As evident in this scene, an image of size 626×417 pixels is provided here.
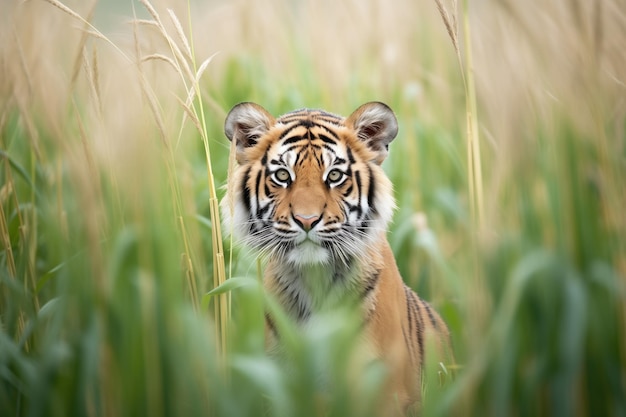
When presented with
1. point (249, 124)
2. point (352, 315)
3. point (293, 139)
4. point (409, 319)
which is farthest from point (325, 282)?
point (352, 315)

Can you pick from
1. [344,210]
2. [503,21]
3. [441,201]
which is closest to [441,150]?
[441,201]

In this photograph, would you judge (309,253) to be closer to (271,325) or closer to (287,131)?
(271,325)

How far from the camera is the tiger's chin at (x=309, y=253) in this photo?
3.23 metres

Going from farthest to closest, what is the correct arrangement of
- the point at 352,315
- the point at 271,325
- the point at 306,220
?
the point at 271,325 → the point at 306,220 → the point at 352,315

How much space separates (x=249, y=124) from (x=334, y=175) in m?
0.49

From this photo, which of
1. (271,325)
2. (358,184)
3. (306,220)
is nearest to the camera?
(306,220)

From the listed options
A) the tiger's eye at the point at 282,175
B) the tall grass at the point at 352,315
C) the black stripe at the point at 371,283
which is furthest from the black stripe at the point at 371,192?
the tall grass at the point at 352,315

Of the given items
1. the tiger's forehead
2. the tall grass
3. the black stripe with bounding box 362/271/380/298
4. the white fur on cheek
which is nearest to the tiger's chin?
the white fur on cheek

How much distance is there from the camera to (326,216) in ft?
10.5

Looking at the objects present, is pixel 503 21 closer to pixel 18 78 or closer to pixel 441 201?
pixel 18 78

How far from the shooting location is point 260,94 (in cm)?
551

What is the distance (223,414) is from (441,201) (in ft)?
8.96

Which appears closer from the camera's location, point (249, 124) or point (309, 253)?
point (309, 253)

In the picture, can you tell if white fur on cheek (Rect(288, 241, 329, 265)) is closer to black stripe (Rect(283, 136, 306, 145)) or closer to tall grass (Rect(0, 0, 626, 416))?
black stripe (Rect(283, 136, 306, 145))
